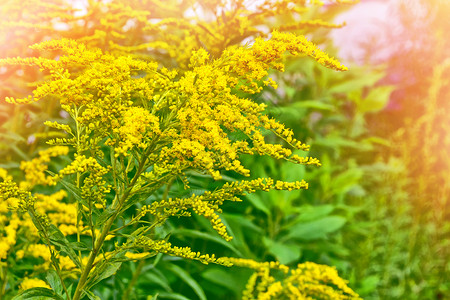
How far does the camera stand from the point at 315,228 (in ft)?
8.26

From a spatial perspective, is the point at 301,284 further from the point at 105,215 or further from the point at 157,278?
the point at 105,215

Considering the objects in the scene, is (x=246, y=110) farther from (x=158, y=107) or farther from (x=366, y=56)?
(x=366, y=56)

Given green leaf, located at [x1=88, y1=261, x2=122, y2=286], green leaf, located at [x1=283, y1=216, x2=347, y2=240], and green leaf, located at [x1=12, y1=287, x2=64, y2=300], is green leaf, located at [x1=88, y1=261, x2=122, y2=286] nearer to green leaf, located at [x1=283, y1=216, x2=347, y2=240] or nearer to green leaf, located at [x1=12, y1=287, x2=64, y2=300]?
green leaf, located at [x1=12, y1=287, x2=64, y2=300]

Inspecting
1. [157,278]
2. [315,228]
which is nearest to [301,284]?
[157,278]

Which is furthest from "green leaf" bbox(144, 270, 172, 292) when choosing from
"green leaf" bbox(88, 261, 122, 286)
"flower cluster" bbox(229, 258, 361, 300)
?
"green leaf" bbox(88, 261, 122, 286)

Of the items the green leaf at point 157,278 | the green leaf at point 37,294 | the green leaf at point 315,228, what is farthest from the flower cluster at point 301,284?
the green leaf at point 315,228

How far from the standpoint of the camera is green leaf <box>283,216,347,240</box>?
2.49 metres

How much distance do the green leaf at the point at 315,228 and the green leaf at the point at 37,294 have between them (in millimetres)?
1634

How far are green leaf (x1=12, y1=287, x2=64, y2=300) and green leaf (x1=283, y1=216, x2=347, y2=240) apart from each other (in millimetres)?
1634

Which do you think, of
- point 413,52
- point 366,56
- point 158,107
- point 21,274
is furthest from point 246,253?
point 413,52

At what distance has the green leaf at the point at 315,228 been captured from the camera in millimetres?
2490

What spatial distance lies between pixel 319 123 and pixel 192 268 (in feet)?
5.26

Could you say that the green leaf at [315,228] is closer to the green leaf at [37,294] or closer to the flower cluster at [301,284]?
the flower cluster at [301,284]

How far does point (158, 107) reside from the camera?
1.05m
